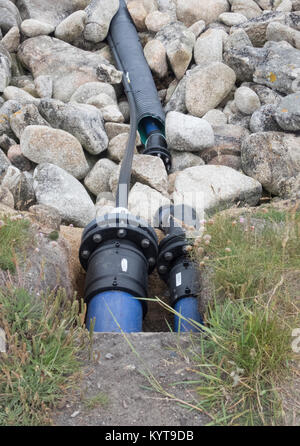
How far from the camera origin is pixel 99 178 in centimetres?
586

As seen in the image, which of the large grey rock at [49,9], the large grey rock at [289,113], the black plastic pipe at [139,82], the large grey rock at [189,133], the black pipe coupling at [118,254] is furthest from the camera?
the large grey rock at [49,9]

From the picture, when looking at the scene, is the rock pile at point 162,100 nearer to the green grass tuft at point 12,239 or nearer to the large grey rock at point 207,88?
the large grey rock at point 207,88

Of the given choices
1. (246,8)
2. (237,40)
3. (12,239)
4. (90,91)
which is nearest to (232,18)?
(246,8)

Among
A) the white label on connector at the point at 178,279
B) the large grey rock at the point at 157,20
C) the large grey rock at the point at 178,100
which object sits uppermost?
the large grey rock at the point at 157,20

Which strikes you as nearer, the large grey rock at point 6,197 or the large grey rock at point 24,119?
the large grey rock at point 6,197

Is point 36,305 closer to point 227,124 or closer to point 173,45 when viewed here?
point 227,124

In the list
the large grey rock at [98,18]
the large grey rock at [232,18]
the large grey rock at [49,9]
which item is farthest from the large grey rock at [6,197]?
the large grey rock at [232,18]

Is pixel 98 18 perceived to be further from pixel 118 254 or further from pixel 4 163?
pixel 118 254

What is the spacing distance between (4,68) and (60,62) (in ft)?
3.24

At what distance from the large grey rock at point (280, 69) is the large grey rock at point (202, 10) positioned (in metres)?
1.75

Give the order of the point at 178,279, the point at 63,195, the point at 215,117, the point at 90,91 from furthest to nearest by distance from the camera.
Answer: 1. the point at 90,91
2. the point at 215,117
3. the point at 63,195
4. the point at 178,279

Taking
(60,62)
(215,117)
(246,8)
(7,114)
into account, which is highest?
(246,8)

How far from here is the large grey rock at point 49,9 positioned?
8273mm
